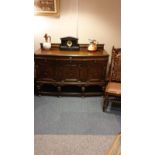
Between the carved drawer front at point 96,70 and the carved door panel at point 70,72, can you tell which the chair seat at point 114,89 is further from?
the carved door panel at point 70,72

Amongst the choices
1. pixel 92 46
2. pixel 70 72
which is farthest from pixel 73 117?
pixel 92 46

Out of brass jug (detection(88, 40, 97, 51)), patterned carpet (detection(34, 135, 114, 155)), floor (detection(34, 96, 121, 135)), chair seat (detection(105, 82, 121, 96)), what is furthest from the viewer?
brass jug (detection(88, 40, 97, 51))

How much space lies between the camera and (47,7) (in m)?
4.97

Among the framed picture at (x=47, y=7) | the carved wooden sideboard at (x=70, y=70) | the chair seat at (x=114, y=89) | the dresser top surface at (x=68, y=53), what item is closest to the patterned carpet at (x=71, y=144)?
the chair seat at (x=114, y=89)

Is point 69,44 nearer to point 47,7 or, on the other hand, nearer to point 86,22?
point 86,22

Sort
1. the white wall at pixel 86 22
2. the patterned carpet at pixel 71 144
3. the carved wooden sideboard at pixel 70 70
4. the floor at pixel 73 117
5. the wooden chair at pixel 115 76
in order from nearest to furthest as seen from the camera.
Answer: the patterned carpet at pixel 71 144 → the floor at pixel 73 117 → the wooden chair at pixel 115 76 → the carved wooden sideboard at pixel 70 70 → the white wall at pixel 86 22

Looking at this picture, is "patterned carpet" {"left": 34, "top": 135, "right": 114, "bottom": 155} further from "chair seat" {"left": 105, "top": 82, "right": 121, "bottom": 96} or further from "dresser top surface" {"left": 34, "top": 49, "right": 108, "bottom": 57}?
"dresser top surface" {"left": 34, "top": 49, "right": 108, "bottom": 57}

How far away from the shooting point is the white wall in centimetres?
499

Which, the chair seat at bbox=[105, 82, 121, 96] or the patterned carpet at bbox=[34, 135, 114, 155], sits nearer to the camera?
the patterned carpet at bbox=[34, 135, 114, 155]

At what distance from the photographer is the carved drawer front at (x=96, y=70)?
15.1 feet

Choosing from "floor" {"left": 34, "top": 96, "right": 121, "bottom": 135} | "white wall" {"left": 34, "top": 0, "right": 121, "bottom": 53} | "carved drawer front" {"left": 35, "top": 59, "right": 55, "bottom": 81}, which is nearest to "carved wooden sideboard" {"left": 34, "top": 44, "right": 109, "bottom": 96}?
"carved drawer front" {"left": 35, "top": 59, "right": 55, "bottom": 81}

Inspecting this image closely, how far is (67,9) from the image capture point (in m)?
5.02

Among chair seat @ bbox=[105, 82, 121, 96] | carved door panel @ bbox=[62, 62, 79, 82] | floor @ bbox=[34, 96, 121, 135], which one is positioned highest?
carved door panel @ bbox=[62, 62, 79, 82]
